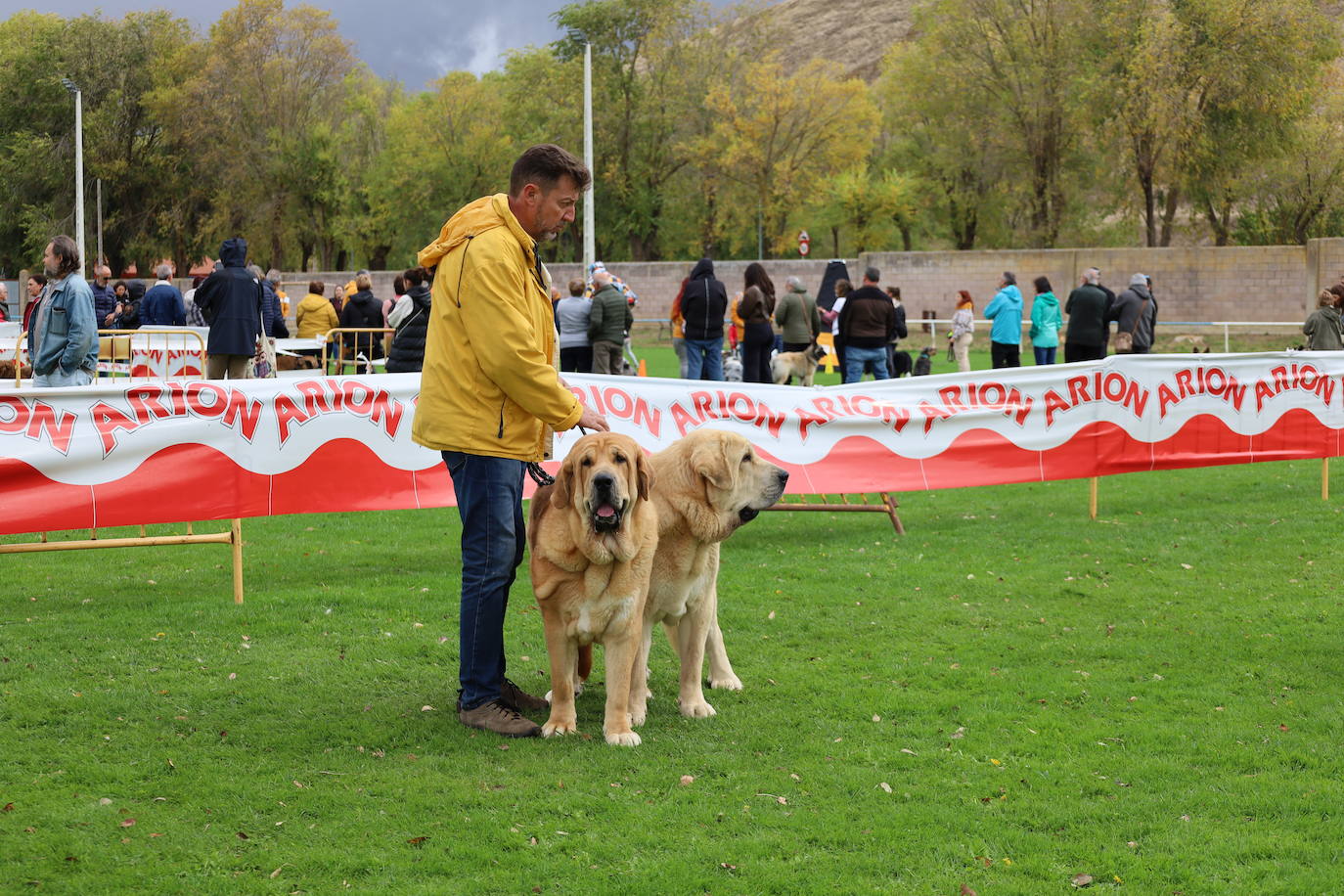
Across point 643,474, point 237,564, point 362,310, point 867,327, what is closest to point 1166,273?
point 867,327

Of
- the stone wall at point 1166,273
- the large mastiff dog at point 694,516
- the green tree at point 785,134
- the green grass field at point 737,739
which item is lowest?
the green grass field at point 737,739

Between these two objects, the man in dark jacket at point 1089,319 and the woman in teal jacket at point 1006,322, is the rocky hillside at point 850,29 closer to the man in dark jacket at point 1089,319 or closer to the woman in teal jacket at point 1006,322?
the woman in teal jacket at point 1006,322

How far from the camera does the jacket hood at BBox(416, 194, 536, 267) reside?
17.2ft

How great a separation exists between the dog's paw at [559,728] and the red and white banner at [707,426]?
3251mm

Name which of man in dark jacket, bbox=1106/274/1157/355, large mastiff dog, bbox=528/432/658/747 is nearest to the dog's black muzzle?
large mastiff dog, bbox=528/432/658/747

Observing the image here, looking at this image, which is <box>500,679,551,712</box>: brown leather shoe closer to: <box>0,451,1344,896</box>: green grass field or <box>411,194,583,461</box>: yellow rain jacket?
<box>0,451,1344,896</box>: green grass field

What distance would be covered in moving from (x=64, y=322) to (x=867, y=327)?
1155cm

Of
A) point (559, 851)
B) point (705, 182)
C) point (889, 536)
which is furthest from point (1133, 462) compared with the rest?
point (705, 182)

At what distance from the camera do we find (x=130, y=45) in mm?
70625

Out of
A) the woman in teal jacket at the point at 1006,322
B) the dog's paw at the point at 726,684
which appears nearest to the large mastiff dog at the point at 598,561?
the dog's paw at the point at 726,684

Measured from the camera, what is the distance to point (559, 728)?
5.54 meters

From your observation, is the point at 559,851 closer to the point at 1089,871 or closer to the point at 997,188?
the point at 1089,871

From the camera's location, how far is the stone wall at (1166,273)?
4075cm

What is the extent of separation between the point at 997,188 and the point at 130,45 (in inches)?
1798
